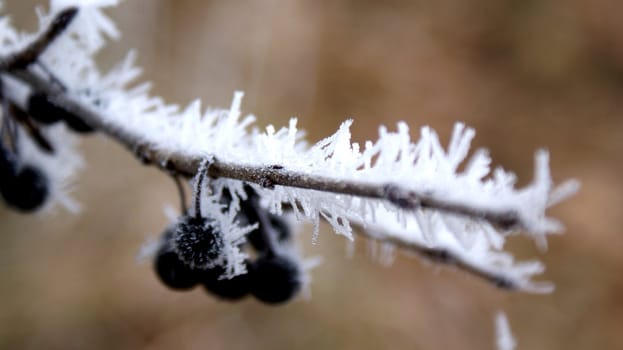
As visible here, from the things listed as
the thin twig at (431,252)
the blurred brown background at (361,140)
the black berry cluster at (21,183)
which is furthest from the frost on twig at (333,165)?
the blurred brown background at (361,140)

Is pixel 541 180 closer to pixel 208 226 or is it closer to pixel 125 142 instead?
pixel 208 226

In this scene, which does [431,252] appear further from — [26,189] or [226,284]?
[26,189]

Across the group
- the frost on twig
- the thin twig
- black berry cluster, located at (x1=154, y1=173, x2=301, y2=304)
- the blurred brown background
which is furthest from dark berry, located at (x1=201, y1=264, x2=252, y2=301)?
the blurred brown background

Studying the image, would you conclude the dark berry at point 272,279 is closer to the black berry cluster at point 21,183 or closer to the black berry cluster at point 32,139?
the black berry cluster at point 32,139

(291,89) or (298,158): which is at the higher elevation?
(291,89)

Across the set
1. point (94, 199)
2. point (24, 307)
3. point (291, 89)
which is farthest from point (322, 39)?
point (24, 307)

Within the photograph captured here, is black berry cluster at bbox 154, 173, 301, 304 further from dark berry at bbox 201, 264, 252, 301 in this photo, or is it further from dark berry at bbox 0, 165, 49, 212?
dark berry at bbox 0, 165, 49, 212

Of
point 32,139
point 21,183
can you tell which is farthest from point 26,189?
point 32,139
